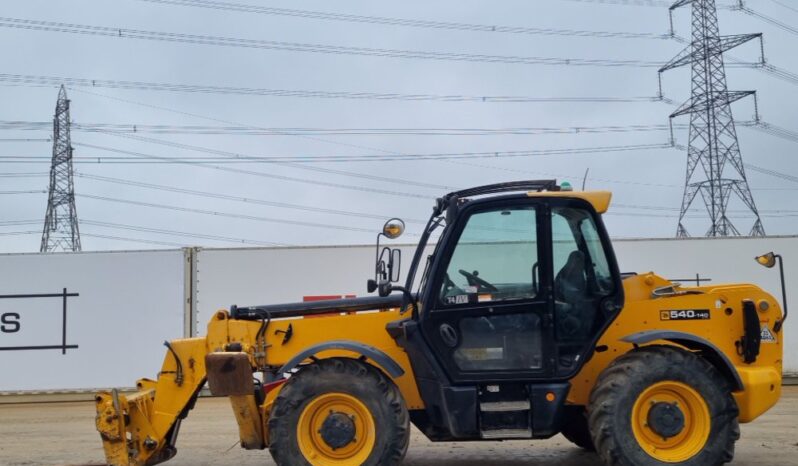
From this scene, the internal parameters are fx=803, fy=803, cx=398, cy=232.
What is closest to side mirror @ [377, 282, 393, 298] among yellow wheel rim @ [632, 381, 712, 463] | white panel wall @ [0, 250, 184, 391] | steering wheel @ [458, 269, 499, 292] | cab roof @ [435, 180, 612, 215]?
steering wheel @ [458, 269, 499, 292]

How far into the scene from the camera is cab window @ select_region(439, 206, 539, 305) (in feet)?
19.6

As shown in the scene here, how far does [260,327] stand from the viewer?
650cm

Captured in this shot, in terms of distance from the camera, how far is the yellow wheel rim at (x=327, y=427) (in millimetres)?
5785

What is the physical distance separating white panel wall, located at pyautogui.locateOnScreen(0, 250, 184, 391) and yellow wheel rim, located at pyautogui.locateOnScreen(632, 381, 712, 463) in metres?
8.90

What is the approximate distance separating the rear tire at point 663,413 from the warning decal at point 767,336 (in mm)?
616

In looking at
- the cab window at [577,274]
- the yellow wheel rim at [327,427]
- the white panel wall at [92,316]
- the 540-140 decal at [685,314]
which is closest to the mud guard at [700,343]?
the 540-140 decal at [685,314]

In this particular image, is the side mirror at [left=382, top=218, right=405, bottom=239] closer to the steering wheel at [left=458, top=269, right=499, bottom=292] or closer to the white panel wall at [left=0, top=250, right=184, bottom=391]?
the steering wheel at [left=458, top=269, right=499, bottom=292]

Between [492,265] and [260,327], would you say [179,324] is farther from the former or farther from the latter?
[492,265]

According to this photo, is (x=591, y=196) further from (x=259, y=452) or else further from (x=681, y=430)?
(x=259, y=452)

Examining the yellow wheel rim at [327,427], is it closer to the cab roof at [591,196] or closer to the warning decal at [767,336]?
the cab roof at [591,196]

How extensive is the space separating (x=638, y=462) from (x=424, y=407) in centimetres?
160

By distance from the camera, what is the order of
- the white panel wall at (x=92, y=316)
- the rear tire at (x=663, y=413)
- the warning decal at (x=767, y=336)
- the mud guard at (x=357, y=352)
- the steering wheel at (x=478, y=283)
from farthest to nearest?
the white panel wall at (x=92, y=316) → the warning decal at (x=767, y=336) → the steering wheel at (x=478, y=283) → the mud guard at (x=357, y=352) → the rear tire at (x=663, y=413)

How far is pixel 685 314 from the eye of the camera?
622cm

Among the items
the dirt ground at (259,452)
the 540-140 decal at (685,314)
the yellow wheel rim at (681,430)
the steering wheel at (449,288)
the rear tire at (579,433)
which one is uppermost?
the steering wheel at (449,288)
